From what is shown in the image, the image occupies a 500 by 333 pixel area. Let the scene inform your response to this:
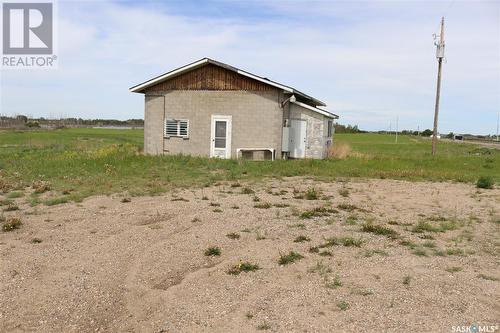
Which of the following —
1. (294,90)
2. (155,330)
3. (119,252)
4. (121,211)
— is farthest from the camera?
(294,90)

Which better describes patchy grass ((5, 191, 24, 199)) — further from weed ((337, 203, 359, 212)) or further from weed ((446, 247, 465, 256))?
weed ((446, 247, 465, 256))

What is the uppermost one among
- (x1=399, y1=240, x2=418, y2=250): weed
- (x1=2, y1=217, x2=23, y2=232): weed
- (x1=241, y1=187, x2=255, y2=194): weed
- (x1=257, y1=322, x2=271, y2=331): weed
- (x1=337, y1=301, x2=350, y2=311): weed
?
(x1=241, y1=187, x2=255, y2=194): weed

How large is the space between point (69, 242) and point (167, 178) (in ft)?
23.6

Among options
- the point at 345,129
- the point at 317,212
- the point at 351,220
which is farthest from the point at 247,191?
the point at 345,129

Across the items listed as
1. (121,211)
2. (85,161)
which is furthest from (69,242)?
(85,161)

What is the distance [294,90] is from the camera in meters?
20.0

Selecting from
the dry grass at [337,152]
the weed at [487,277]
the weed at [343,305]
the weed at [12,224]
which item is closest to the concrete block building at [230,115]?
the dry grass at [337,152]

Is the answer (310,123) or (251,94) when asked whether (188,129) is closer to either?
(251,94)

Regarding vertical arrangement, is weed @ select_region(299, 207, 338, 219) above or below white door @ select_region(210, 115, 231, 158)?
below

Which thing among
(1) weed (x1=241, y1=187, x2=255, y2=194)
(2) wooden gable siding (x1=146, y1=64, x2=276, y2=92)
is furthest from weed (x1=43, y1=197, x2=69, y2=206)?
(2) wooden gable siding (x1=146, y1=64, x2=276, y2=92)

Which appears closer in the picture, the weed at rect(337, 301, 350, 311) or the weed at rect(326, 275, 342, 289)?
the weed at rect(337, 301, 350, 311)

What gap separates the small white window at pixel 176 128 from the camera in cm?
2097

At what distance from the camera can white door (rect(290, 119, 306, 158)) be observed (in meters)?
21.0

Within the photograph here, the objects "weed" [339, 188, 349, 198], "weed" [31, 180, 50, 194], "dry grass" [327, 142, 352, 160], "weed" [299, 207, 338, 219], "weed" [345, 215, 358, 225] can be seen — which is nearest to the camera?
"weed" [345, 215, 358, 225]
